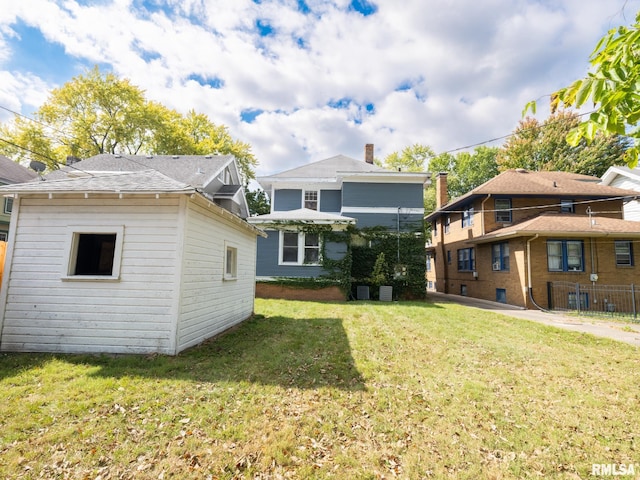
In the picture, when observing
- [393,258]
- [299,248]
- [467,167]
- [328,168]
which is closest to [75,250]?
[299,248]

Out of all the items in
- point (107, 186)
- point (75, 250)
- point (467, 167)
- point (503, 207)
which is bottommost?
point (75, 250)

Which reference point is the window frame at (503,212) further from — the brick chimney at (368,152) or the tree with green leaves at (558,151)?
the tree with green leaves at (558,151)

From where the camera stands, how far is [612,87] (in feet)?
5.38

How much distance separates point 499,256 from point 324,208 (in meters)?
10.3

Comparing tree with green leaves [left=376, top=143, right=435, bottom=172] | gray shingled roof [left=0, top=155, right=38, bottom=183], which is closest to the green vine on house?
gray shingled roof [left=0, top=155, right=38, bottom=183]

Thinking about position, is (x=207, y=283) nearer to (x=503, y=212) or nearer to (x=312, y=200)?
(x=312, y=200)

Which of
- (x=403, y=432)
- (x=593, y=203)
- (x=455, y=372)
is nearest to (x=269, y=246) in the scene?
(x=455, y=372)

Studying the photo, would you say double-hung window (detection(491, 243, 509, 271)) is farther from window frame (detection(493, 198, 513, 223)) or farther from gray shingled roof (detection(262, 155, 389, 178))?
gray shingled roof (detection(262, 155, 389, 178))

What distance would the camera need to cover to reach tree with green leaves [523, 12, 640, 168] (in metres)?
1.59

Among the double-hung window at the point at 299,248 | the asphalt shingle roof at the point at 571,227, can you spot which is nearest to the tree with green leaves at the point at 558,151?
the asphalt shingle roof at the point at 571,227

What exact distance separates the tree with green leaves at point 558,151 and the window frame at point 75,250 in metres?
27.0

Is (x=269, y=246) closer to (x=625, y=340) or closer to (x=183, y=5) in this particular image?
(x=183, y=5)

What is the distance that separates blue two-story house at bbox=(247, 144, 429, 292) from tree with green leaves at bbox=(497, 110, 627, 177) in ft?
44.4

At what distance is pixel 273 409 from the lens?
3.69 m
